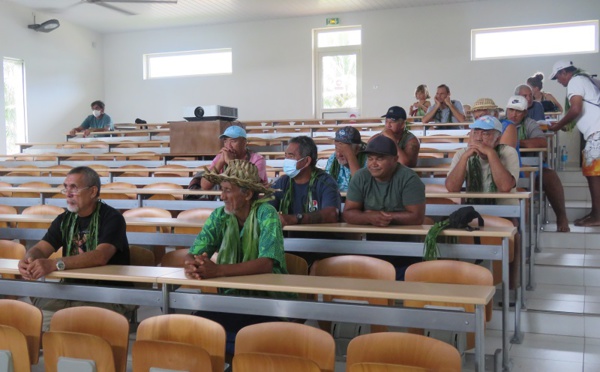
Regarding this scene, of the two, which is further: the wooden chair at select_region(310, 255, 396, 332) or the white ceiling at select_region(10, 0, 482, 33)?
the white ceiling at select_region(10, 0, 482, 33)

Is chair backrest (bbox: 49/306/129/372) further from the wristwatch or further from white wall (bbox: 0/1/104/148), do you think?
white wall (bbox: 0/1/104/148)

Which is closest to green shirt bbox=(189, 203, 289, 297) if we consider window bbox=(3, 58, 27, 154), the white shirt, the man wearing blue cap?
the man wearing blue cap

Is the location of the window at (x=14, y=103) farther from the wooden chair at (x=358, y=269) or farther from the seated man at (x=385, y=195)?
the wooden chair at (x=358, y=269)

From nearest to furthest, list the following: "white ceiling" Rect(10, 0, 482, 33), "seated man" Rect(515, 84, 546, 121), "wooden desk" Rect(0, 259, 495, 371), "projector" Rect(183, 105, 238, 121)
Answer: "wooden desk" Rect(0, 259, 495, 371) < "seated man" Rect(515, 84, 546, 121) < "projector" Rect(183, 105, 238, 121) < "white ceiling" Rect(10, 0, 482, 33)

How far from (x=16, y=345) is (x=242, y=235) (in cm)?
107

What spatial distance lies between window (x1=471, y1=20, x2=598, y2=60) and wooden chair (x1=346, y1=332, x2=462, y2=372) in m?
10.5

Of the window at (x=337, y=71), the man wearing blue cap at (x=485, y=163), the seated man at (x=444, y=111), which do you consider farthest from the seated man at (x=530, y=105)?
the window at (x=337, y=71)

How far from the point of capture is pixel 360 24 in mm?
12461

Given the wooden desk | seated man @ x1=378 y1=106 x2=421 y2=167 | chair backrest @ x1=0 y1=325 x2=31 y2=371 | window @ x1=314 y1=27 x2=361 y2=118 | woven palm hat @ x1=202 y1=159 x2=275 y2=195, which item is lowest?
chair backrest @ x1=0 y1=325 x2=31 y2=371

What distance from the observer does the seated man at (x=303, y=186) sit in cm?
394

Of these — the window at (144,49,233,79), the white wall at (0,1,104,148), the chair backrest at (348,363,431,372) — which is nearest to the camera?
the chair backrest at (348,363,431,372)

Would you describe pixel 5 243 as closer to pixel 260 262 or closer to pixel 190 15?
pixel 260 262

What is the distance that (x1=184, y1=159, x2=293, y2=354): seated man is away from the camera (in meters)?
2.77

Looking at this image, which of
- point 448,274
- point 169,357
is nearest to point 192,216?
point 448,274
